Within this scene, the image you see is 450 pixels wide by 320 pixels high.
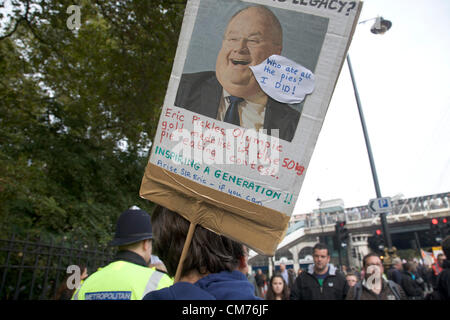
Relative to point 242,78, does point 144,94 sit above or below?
above

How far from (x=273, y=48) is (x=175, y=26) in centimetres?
570

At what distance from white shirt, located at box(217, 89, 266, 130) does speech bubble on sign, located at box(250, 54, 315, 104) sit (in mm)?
87

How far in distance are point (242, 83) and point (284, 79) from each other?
191 mm

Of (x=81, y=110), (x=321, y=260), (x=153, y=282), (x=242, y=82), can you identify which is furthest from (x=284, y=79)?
(x=81, y=110)

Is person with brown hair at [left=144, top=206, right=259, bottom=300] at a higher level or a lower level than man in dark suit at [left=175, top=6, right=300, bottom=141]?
lower

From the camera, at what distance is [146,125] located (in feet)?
31.6

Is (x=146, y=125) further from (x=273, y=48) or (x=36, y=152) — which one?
(x=273, y=48)

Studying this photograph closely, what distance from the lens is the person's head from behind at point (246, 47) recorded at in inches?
56.7

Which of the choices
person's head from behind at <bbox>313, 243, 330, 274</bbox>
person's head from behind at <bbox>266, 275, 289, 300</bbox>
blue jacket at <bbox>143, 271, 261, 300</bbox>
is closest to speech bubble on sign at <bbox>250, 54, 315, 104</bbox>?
blue jacket at <bbox>143, 271, 261, 300</bbox>

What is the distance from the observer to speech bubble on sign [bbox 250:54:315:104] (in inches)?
54.8

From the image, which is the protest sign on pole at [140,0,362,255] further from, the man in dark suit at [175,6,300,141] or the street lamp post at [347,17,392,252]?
the street lamp post at [347,17,392,252]

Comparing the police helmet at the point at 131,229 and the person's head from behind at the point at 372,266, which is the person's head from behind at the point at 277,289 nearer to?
the person's head from behind at the point at 372,266

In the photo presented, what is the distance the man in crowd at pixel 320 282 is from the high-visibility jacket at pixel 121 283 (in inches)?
116

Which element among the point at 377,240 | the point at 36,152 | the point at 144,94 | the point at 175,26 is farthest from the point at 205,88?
the point at 377,240
